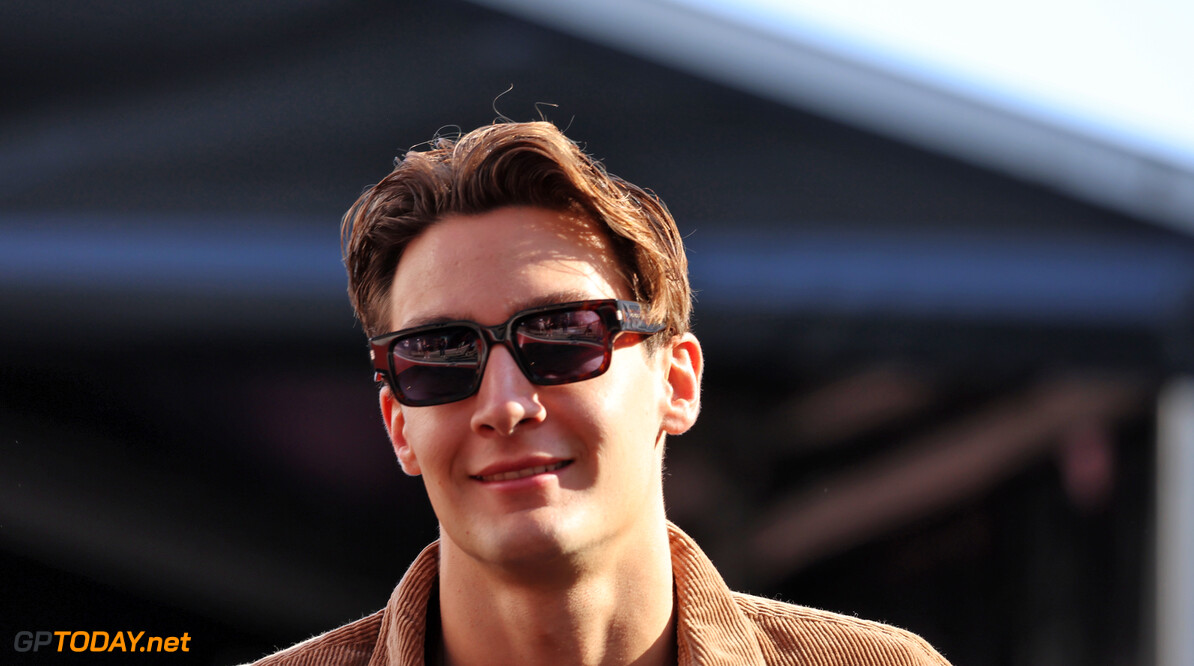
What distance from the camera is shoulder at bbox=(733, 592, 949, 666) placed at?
154cm

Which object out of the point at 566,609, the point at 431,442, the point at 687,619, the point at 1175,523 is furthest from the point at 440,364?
the point at 1175,523

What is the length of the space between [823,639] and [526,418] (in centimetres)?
81

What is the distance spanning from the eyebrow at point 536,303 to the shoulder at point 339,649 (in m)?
0.68

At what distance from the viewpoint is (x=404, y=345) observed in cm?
129

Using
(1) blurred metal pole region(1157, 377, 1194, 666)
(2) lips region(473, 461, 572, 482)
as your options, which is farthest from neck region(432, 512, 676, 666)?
(1) blurred metal pole region(1157, 377, 1194, 666)

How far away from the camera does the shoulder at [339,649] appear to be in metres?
1.56

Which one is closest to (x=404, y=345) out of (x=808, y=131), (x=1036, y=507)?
(x=808, y=131)

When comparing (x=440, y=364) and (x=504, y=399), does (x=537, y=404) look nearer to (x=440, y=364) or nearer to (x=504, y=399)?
(x=504, y=399)

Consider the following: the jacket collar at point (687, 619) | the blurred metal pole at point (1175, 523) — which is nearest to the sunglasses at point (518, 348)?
the jacket collar at point (687, 619)

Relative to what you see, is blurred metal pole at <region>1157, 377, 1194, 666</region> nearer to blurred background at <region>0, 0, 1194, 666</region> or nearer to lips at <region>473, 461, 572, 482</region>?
blurred background at <region>0, 0, 1194, 666</region>

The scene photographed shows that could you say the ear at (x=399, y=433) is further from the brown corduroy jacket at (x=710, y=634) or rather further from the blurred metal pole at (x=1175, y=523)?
the blurred metal pole at (x=1175, y=523)

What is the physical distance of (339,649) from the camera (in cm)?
157

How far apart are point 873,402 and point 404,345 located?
1.44 metres

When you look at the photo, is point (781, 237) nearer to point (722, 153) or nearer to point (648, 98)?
point (722, 153)
